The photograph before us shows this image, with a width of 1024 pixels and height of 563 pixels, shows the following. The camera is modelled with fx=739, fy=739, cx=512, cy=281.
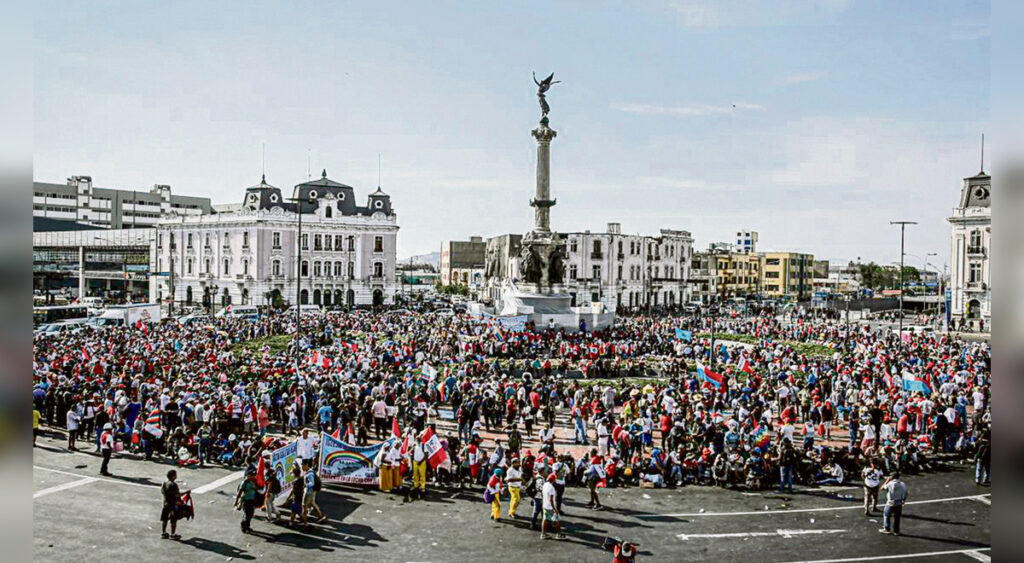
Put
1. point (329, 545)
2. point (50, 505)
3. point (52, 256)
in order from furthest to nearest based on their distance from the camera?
point (52, 256), point (50, 505), point (329, 545)

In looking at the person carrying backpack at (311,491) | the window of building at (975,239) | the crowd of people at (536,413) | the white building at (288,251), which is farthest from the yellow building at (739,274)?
the person carrying backpack at (311,491)

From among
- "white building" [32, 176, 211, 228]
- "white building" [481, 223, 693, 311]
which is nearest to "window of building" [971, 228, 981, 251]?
"white building" [481, 223, 693, 311]

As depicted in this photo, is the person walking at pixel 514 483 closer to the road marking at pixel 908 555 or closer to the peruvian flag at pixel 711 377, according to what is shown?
the road marking at pixel 908 555

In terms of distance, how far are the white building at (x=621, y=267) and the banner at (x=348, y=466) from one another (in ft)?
247

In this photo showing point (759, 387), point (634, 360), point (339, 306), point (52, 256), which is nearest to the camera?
point (759, 387)

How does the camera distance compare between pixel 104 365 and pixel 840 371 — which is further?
pixel 840 371

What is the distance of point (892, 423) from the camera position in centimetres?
2356

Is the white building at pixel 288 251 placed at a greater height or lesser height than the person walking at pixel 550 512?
greater

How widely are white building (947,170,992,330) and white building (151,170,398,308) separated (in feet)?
200

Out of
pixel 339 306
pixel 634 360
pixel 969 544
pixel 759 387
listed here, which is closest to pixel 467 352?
pixel 634 360

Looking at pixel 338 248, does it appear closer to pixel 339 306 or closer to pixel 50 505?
pixel 339 306

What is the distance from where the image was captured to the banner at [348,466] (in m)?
18.3

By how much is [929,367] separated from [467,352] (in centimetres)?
2197

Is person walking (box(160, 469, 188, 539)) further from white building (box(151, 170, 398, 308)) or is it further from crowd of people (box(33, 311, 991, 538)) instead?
white building (box(151, 170, 398, 308))
